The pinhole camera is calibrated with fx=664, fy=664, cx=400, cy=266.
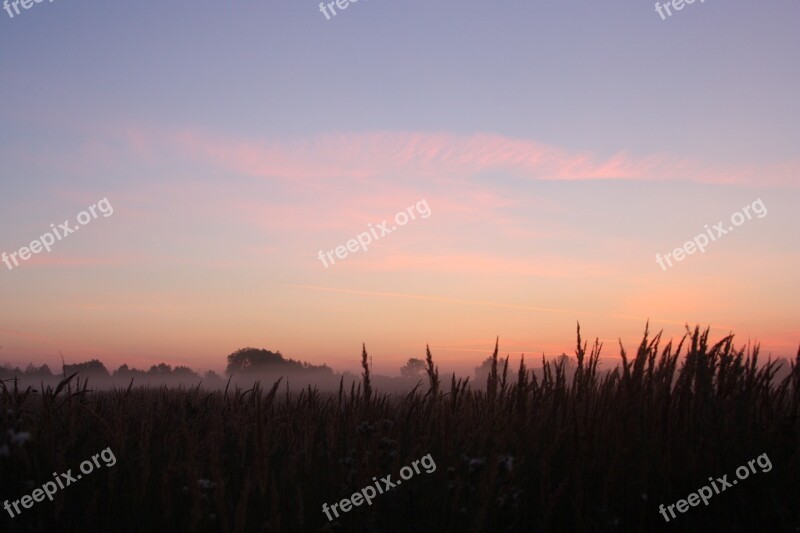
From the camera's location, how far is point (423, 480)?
403cm

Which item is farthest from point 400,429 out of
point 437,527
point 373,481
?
point 437,527

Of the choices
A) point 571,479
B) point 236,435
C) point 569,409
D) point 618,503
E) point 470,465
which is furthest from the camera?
point 236,435

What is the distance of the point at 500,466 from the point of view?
135 inches

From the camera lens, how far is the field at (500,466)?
3.58 meters

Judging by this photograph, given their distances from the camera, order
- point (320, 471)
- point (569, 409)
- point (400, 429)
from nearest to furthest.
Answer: point (320, 471) < point (569, 409) < point (400, 429)

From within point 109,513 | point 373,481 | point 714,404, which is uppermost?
point 109,513

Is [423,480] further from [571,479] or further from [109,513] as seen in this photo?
[109,513]

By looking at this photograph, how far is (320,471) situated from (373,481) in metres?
0.73

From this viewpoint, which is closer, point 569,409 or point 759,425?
point 759,425

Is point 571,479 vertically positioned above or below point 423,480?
below

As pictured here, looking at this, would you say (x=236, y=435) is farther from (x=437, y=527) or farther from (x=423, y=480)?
(x=437, y=527)

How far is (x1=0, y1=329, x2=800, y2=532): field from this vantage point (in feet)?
11.8

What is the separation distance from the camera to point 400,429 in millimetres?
5398

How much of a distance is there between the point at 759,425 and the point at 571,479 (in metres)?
1.55
